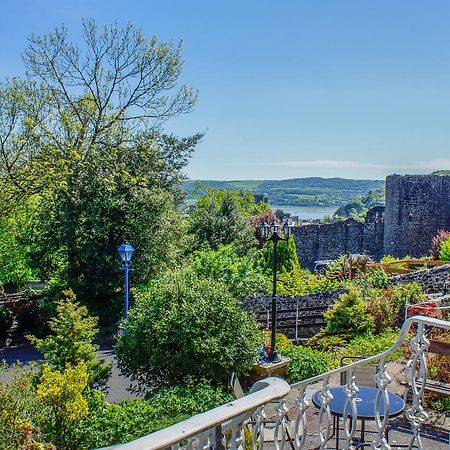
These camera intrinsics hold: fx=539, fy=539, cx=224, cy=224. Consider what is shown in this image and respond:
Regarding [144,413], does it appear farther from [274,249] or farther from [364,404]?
[274,249]

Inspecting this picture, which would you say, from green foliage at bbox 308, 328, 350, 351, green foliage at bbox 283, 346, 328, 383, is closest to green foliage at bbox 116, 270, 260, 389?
green foliage at bbox 283, 346, 328, 383

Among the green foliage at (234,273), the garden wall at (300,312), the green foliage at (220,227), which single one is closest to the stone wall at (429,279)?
the garden wall at (300,312)

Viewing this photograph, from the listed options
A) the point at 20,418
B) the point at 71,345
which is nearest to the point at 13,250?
the point at 71,345

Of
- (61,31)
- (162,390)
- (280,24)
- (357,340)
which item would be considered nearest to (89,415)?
(162,390)

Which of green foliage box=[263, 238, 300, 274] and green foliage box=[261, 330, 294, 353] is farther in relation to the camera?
green foliage box=[263, 238, 300, 274]

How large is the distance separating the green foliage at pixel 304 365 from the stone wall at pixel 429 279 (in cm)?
529

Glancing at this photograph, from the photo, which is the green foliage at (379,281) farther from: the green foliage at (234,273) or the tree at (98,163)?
the tree at (98,163)

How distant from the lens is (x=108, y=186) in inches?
624

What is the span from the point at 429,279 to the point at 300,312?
3.37m

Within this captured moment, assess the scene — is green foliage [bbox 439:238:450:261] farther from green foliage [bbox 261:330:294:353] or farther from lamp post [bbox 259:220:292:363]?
green foliage [bbox 261:330:294:353]

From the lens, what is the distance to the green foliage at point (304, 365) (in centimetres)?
843

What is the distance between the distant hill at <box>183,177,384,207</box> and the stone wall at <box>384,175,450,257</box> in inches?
3259

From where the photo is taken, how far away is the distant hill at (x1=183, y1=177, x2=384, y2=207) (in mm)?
110750

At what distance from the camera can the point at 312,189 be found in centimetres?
11912
